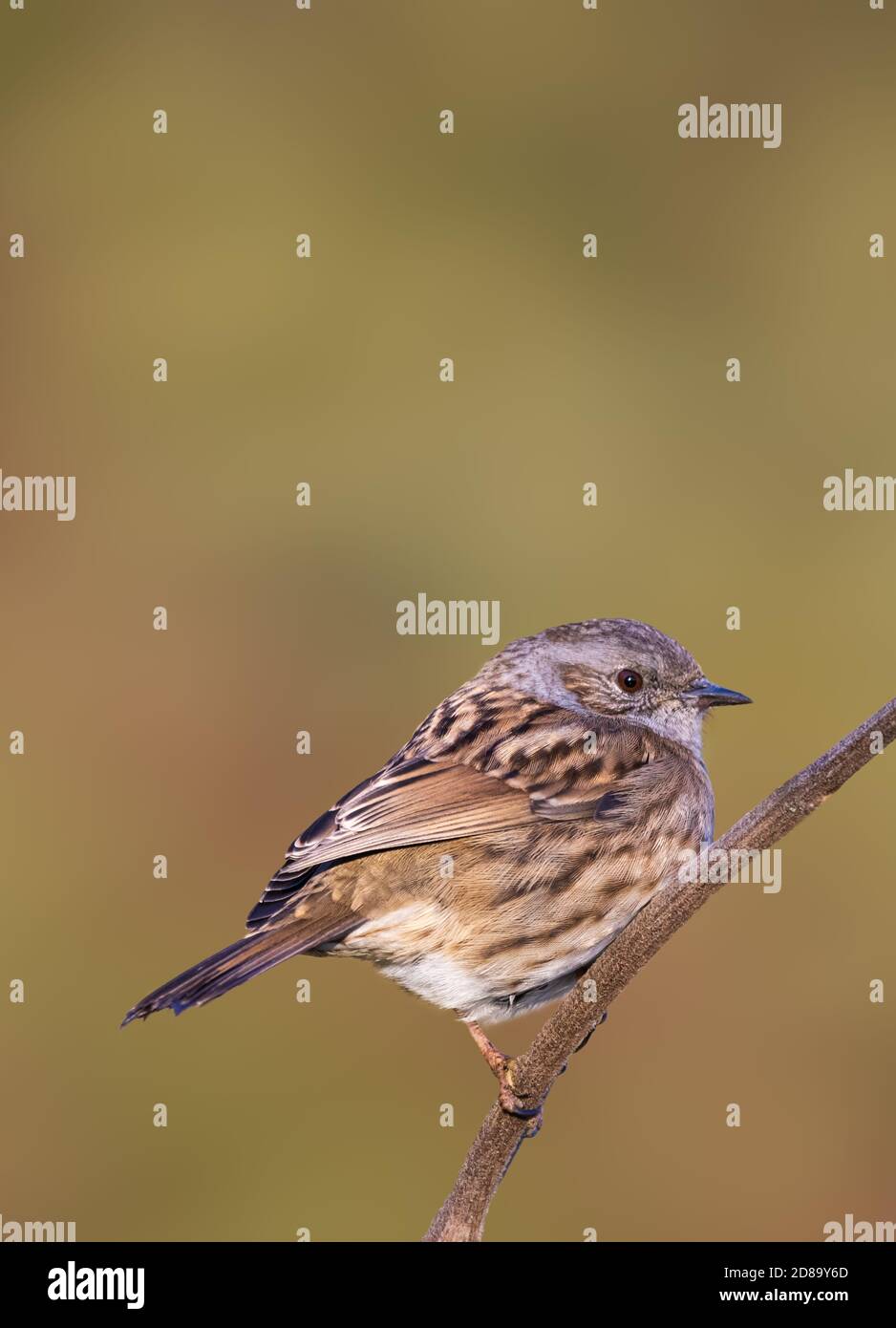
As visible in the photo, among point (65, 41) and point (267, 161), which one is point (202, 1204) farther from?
point (65, 41)

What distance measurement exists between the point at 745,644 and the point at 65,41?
716 cm

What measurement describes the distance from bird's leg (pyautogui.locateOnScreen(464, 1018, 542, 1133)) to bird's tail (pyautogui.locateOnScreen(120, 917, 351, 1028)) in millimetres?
444

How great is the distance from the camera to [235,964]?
3.65m

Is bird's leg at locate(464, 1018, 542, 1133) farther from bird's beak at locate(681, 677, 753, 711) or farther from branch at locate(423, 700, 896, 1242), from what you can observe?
bird's beak at locate(681, 677, 753, 711)

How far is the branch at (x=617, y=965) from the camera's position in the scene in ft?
8.49

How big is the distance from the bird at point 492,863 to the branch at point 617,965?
27.0 inches

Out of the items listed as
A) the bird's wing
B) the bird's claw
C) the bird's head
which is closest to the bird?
the bird's wing

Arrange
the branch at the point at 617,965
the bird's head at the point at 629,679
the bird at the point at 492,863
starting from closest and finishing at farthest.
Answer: the branch at the point at 617,965 → the bird at the point at 492,863 → the bird's head at the point at 629,679

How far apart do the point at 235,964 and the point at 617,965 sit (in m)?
1.09

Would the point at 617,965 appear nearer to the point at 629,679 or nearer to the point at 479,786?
the point at 479,786

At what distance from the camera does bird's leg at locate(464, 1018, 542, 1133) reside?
11.2 ft

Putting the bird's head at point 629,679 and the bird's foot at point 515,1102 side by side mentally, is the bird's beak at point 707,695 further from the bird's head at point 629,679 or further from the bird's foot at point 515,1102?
the bird's foot at point 515,1102

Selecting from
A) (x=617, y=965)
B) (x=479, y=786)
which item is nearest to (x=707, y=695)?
(x=479, y=786)

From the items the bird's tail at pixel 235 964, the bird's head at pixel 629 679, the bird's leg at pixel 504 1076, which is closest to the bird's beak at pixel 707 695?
the bird's head at pixel 629 679
